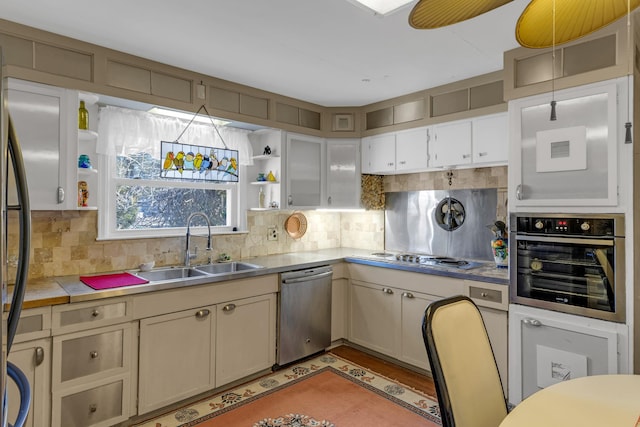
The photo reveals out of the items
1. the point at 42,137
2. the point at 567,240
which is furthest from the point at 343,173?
the point at 42,137

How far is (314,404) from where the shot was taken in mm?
2697

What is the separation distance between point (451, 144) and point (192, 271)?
2.44 meters

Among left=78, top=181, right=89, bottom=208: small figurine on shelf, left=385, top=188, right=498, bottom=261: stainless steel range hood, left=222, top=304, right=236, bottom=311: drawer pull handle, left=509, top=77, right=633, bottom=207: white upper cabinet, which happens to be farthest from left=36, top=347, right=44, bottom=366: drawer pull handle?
left=385, top=188, right=498, bottom=261: stainless steel range hood

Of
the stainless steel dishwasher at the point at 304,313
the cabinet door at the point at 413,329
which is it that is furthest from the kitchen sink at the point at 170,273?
the cabinet door at the point at 413,329

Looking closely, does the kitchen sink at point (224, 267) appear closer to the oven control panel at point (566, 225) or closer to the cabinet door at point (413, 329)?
the cabinet door at point (413, 329)

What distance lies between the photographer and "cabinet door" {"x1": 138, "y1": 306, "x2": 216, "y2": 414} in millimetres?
2438

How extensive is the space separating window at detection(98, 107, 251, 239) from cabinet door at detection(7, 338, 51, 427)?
972 mm

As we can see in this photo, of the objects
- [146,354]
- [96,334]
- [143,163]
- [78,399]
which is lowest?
[78,399]

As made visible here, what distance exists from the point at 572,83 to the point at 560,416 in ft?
6.53

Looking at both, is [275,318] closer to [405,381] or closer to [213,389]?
[213,389]

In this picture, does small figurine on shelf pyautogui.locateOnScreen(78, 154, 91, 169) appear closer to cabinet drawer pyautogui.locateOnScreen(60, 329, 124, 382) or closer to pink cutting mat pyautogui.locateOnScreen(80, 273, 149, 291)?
pink cutting mat pyautogui.locateOnScreen(80, 273, 149, 291)

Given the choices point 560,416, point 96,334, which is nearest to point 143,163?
point 96,334

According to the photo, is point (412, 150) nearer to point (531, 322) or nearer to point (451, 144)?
point (451, 144)

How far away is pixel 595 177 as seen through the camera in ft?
7.36
